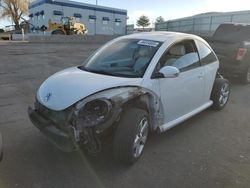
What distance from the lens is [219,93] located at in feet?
17.5

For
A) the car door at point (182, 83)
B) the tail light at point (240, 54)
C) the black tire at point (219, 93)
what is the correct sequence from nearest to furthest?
1. the car door at point (182, 83)
2. the black tire at point (219, 93)
3. the tail light at point (240, 54)

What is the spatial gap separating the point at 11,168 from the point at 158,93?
2.14m

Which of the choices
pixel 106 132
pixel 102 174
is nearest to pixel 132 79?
pixel 106 132

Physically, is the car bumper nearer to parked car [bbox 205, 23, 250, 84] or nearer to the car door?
the car door

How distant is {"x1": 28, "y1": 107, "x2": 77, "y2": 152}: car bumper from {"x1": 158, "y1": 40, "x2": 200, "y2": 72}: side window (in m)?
1.70

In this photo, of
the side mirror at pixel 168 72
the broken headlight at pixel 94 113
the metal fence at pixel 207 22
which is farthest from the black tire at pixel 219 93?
the metal fence at pixel 207 22

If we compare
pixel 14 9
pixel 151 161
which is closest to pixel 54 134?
pixel 151 161

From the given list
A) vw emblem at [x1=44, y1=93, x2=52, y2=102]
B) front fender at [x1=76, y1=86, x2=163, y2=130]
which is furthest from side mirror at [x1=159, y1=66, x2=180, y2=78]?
vw emblem at [x1=44, y1=93, x2=52, y2=102]

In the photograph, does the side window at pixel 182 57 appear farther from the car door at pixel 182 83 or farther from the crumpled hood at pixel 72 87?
the crumpled hood at pixel 72 87

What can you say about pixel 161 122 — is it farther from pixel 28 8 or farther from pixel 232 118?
pixel 28 8

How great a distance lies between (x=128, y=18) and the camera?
199ft

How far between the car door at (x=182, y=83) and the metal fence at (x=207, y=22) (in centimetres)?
2160

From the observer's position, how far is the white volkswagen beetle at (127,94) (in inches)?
120

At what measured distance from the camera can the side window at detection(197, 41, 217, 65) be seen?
4.77m
